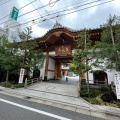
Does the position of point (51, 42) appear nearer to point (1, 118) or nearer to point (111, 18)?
point (111, 18)

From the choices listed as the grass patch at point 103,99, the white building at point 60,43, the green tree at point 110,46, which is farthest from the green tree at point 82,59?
the white building at point 60,43

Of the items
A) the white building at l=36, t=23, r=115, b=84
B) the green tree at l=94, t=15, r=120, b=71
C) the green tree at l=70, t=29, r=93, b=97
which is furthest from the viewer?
the white building at l=36, t=23, r=115, b=84

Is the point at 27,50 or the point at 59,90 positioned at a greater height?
the point at 27,50

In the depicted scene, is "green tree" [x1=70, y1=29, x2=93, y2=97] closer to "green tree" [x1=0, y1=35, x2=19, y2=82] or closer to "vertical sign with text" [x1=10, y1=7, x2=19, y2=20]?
"vertical sign with text" [x1=10, y1=7, x2=19, y2=20]

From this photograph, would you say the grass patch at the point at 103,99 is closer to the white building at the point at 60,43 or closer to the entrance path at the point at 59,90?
the entrance path at the point at 59,90

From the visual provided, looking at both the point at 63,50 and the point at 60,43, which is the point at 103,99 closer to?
the point at 63,50

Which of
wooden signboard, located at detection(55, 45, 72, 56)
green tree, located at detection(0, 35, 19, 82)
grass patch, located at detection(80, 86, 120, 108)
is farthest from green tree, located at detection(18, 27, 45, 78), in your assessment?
grass patch, located at detection(80, 86, 120, 108)

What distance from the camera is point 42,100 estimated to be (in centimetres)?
561

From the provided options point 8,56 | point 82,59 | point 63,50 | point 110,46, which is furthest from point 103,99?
point 8,56

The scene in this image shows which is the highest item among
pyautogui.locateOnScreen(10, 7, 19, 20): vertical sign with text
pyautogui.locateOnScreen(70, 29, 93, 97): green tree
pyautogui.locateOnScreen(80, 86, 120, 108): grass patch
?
pyautogui.locateOnScreen(10, 7, 19, 20): vertical sign with text

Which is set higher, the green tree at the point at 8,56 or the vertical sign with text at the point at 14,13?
the vertical sign with text at the point at 14,13

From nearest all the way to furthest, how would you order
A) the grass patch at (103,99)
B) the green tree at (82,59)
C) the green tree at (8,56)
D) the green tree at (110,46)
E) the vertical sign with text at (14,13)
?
the grass patch at (103,99)
the green tree at (110,46)
the green tree at (82,59)
the vertical sign with text at (14,13)
the green tree at (8,56)

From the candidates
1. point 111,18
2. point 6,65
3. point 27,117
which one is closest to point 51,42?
point 6,65

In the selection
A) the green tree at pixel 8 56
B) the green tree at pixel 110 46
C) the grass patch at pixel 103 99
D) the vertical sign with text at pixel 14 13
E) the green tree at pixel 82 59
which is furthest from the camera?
the green tree at pixel 8 56
